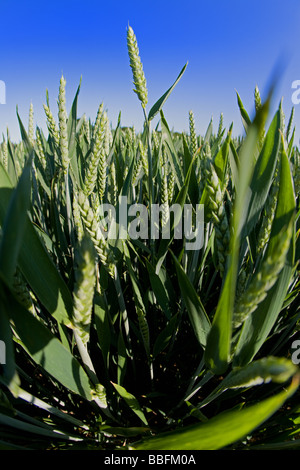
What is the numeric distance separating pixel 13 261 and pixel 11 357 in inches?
4.8

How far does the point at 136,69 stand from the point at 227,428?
553 mm

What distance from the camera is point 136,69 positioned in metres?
0.52

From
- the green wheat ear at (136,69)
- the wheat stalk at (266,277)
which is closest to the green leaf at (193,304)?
the wheat stalk at (266,277)

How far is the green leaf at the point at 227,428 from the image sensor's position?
27 cm

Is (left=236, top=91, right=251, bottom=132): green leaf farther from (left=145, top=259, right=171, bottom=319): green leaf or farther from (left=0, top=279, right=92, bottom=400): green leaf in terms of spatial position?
(left=0, top=279, right=92, bottom=400): green leaf

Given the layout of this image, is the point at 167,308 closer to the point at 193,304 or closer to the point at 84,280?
the point at 193,304

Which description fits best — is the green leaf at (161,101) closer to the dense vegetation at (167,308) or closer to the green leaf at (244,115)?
the dense vegetation at (167,308)

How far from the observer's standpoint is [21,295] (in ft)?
1.21

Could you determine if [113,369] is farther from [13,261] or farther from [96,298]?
[13,261]

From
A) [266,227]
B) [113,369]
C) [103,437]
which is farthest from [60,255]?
[266,227]

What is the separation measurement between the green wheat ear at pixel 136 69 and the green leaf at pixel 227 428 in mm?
498

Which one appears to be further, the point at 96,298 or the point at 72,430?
the point at 72,430

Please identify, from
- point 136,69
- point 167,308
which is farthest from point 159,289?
point 136,69

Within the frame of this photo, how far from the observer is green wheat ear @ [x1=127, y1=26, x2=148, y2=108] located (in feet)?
1.67
